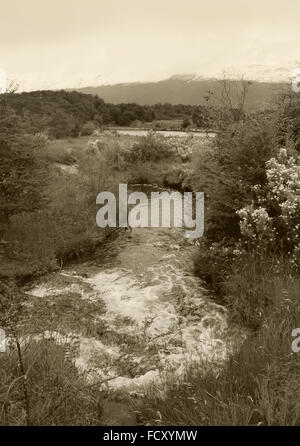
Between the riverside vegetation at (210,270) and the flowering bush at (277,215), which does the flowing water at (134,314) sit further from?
the flowering bush at (277,215)

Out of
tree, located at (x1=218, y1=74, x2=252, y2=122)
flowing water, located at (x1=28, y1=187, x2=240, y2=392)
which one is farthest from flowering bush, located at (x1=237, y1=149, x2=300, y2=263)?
tree, located at (x1=218, y1=74, x2=252, y2=122)

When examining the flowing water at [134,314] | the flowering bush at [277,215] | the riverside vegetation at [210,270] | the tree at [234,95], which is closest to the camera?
the riverside vegetation at [210,270]

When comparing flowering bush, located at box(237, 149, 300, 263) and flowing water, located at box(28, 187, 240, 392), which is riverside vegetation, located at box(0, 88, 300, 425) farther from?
flowing water, located at box(28, 187, 240, 392)

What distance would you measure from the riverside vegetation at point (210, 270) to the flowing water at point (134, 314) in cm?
25

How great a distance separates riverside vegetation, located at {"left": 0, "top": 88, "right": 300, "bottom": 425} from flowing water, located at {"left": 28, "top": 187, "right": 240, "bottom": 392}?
0.83 feet

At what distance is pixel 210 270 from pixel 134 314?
159cm

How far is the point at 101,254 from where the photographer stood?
32.4 ft

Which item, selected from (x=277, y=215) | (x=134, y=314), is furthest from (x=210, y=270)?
(x=134, y=314)

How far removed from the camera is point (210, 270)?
8.33 metres

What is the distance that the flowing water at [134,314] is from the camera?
5883mm

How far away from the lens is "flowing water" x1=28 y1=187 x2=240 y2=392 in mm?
5883

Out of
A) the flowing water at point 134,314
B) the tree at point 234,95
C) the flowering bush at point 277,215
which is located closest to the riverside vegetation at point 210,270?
the flowering bush at point 277,215

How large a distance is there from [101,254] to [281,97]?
23.0 feet
